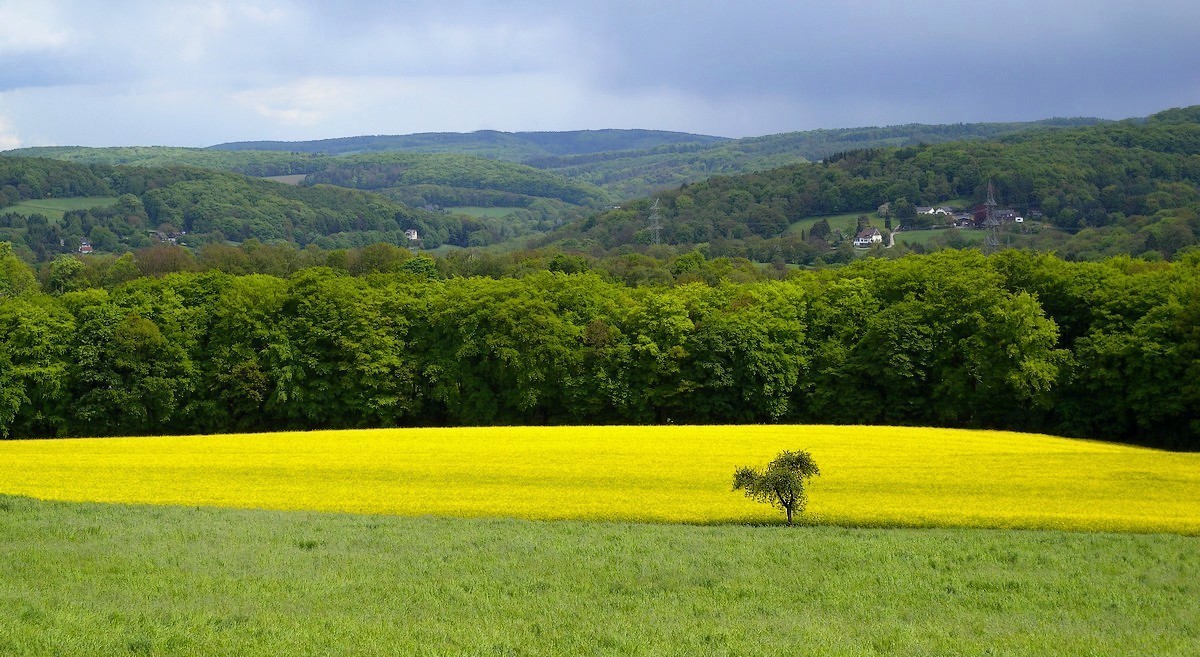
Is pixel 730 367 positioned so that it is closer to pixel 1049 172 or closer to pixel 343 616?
pixel 343 616

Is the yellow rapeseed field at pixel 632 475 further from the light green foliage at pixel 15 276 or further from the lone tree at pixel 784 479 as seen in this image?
the light green foliage at pixel 15 276

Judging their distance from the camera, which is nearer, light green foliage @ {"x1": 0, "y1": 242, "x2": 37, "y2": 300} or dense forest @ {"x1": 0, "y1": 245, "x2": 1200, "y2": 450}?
dense forest @ {"x1": 0, "y1": 245, "x2": 1200, "y2": 450}

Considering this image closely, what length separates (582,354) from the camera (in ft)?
222

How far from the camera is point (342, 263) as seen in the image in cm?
12694

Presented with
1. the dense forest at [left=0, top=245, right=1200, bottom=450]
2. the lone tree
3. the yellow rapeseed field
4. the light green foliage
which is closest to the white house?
the dense forest at [left=0, top=245, right=1200, bottom=450]

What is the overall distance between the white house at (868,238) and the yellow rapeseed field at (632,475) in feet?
452

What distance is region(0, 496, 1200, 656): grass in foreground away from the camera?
16.8 metres

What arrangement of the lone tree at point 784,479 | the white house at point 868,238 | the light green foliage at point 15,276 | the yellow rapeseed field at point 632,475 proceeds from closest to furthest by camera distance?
the lone tree at point 784,479 < the yellow rapeseed field at point 632,475 < the light green foliage at point 15,276 < the white house at point 868,238

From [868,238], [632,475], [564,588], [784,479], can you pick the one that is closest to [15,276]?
[632,475]

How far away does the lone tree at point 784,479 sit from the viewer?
30.0 meters

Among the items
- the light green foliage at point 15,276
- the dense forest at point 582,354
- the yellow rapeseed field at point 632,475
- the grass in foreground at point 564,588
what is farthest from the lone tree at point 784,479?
the light green foliage at point 15,276

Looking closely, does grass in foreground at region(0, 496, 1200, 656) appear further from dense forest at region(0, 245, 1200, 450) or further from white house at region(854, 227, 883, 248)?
white house at region(854, 227, 883, 248)

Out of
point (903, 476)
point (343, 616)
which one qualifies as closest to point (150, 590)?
point (343, 616)

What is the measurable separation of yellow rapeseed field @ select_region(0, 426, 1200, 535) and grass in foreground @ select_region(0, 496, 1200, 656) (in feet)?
10.4
